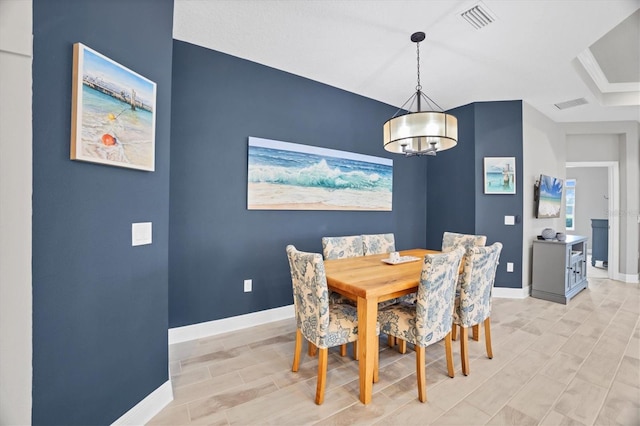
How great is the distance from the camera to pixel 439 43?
8.33 feet

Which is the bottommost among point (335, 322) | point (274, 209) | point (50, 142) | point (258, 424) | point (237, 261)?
point (258, 424)

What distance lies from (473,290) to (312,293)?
1.25m

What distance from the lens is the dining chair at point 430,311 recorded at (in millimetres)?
1678

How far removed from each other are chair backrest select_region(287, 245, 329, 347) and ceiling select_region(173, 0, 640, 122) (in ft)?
6.48

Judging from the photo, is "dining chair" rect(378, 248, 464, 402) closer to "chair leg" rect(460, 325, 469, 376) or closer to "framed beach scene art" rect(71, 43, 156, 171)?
"chair leg" rect(460, 325, 469, 376)

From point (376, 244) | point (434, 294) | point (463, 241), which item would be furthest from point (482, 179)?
point (434, 294)

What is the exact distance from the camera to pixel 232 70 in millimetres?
2748

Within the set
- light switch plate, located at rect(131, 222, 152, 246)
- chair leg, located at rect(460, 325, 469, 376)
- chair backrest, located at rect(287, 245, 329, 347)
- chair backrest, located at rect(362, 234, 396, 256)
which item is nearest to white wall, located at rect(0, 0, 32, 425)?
light switch plate, located at rect(131, 222, 152, 246)

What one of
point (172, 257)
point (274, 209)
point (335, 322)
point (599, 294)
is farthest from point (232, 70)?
point (599, 294)

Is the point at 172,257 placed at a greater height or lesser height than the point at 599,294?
greater

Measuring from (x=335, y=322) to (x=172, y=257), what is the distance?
165cm

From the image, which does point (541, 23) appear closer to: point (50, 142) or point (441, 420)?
point (441, 420)

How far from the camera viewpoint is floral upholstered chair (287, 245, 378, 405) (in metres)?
1.65

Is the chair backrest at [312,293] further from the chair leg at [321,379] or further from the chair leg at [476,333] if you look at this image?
the chair leg at [476,333]
